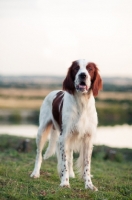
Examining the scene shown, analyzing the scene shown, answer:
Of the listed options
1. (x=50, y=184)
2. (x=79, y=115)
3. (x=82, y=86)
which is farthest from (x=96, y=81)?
(x=50, y=184)

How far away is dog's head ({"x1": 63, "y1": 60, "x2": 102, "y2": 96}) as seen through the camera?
20.9 feet

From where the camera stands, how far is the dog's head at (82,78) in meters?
6.38

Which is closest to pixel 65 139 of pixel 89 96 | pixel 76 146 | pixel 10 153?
pixel 76 146

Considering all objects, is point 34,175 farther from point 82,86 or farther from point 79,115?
point 82,86

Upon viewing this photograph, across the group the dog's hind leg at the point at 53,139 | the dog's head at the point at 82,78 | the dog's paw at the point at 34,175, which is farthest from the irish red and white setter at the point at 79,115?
the dog's hind leg at the point at 53,139

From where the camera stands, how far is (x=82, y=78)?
6.36 m

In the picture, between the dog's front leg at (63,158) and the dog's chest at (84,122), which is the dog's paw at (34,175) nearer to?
the dog's front leg at (63,158)

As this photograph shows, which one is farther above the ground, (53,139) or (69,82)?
(69,82)

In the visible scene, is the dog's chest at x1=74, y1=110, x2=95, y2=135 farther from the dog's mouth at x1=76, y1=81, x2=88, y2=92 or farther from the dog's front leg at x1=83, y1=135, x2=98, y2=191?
the dog's mouth at x1=76, y1=81, x2=88, y2=92

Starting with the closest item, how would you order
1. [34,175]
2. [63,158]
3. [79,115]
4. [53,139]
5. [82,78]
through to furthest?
1. [82,78]
2. [79,115]
3. [63,158]
4. [34,175]
5. [53,139]

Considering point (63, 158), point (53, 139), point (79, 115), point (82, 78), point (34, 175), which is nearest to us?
point (82, 78)

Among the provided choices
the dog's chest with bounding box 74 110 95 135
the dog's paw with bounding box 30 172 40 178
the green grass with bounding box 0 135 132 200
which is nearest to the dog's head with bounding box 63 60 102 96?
the dog's chest with bounding box 74 110 95 135

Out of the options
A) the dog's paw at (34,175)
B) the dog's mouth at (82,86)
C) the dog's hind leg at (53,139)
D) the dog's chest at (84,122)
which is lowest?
the dog's paw at (34,175)

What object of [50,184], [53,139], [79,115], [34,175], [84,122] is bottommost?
[34,175]
